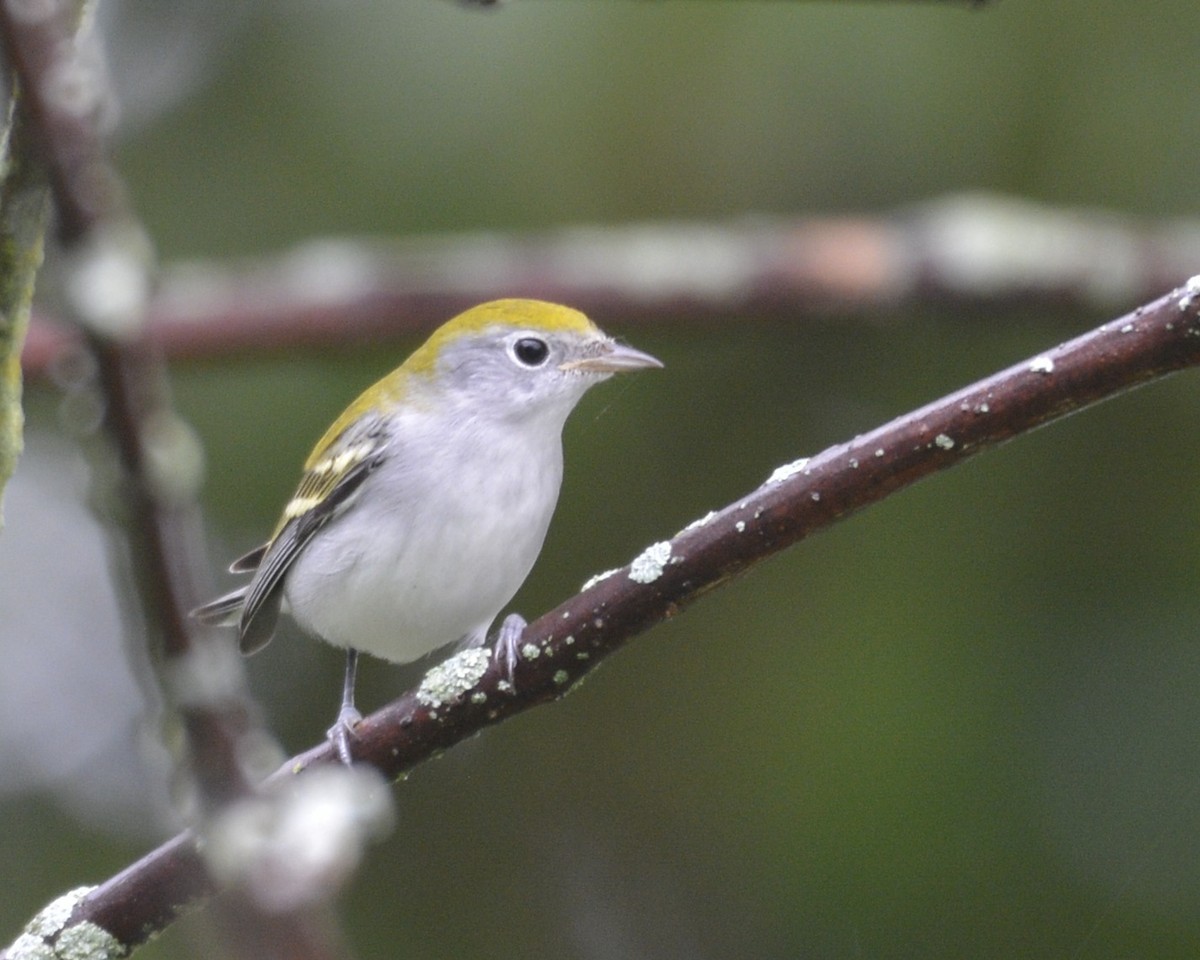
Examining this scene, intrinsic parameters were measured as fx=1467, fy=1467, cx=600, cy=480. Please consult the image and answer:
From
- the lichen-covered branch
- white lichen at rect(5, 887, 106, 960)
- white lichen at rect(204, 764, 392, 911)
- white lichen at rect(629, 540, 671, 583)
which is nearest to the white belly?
white lichen at rect(629, 540, 671, 583)

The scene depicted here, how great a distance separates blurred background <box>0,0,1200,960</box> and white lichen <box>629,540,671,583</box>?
9.70 ft

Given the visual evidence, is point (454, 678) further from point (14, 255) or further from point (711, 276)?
point (711, 276)

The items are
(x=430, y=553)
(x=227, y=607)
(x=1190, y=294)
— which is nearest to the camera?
(x=1190, y=294)

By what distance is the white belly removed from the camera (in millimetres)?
3133

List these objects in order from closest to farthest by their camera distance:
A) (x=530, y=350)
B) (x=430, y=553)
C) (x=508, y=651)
Answer: (x=508, y=651), (x=430, y=553), (x=530, y=350)

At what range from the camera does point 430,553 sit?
3.22 m

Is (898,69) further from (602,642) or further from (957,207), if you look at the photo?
(602,642)

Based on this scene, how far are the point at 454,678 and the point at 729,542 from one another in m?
0.48

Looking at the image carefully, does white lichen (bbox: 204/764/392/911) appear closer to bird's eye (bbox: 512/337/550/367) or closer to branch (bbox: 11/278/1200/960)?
branch (bbox: 11/278/1200/960)

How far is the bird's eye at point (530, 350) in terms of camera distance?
3.71 m

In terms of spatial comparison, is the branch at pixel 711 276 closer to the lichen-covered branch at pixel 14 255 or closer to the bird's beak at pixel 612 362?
the bird's beak at pixel 612 362

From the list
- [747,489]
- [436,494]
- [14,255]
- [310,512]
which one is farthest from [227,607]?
[14,255]

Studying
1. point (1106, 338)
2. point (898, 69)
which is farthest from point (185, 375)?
point (1106, 338)

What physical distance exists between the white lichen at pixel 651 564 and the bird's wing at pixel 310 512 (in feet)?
5.79
